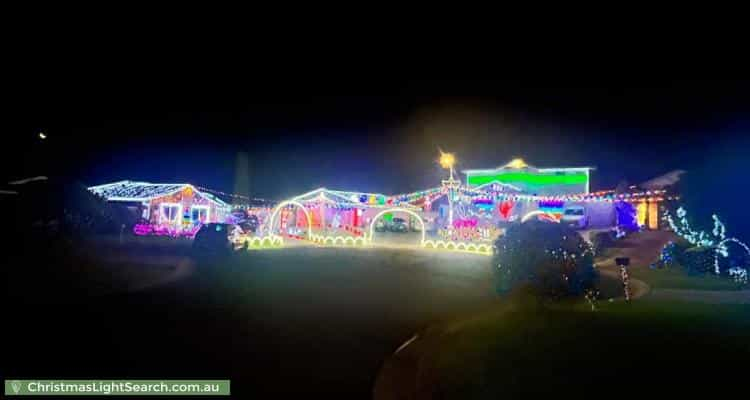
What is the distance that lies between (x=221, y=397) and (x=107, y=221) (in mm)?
29456

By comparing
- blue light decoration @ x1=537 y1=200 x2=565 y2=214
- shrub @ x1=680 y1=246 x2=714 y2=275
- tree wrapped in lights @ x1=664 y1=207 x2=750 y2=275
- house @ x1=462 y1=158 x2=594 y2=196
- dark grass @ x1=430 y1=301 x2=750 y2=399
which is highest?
house @ x1=462 y1=158 x2=594 y2=196

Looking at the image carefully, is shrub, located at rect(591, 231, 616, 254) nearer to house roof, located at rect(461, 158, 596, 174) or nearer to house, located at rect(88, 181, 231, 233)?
house roof, located at rect(461, 158, 596, 174)

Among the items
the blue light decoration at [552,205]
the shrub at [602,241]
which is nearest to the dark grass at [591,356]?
the shrub at [602,241]

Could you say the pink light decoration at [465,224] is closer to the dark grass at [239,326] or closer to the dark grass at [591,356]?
the dark grass at [239,326]

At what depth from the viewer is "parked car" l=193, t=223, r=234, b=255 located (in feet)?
Result: 61.6

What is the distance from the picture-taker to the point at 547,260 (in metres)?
9.32

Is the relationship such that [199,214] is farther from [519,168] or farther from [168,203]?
Result: [519,168]

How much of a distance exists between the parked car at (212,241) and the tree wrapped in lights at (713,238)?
53.4 ft

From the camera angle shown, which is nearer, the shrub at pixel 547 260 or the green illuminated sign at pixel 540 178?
the shrub at pixel 547 260

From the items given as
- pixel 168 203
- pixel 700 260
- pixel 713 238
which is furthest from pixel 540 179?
pixel 168 203

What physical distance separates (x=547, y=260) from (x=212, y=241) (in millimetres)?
13437

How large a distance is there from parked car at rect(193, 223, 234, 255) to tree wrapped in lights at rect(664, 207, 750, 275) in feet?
53.4

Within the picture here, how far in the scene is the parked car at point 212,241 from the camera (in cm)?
1878

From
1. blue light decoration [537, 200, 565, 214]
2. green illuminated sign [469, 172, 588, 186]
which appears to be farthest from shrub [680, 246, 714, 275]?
green illuminated sign [469, 172, 588, 186]
